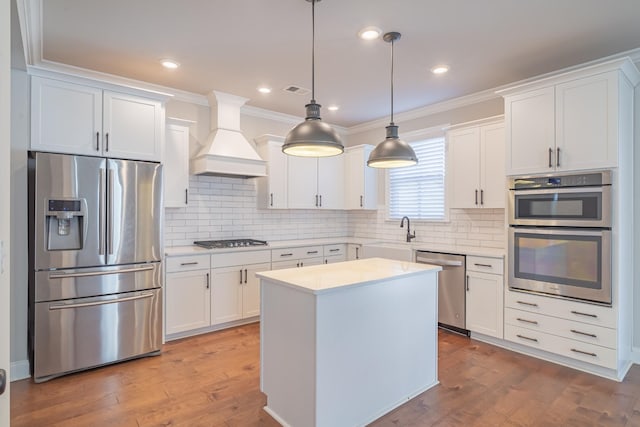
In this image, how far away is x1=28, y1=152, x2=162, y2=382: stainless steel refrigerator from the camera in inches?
114

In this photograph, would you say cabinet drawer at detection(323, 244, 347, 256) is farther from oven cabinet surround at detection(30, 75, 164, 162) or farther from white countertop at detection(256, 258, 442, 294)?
oven cabinet surround at detection(30, 75, 164, 162)

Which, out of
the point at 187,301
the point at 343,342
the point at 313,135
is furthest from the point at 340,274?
the point at 187,301

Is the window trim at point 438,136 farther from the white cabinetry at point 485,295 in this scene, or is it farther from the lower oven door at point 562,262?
the lower oven door at point 562,262

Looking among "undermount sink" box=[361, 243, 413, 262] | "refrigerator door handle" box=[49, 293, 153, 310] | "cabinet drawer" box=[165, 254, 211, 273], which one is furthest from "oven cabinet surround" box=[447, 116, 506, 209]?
"refrigerator door handle" box=[49, 293, 153, 310]

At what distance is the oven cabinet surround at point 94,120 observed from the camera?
2932mm

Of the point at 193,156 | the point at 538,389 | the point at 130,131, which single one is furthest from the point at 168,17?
the point at 538,389

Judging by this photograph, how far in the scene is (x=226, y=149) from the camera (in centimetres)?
426

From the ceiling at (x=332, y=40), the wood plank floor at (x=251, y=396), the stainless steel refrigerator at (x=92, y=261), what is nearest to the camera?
the wood plank floor at (x=251, y=396)

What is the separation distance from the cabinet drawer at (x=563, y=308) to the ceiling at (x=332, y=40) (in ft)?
7.22

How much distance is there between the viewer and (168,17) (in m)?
2.64

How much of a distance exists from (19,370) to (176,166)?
2269mm

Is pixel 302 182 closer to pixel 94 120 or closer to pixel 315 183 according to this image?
pixel 315 183

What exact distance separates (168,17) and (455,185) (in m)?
3.36

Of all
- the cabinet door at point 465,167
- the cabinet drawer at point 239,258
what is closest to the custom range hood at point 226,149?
the cabinet drawer at point 239,258
